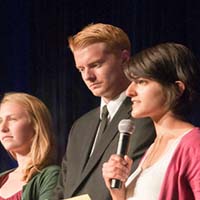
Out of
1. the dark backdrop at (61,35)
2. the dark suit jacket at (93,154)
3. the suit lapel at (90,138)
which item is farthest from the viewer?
the dark backdrop at (61,35)

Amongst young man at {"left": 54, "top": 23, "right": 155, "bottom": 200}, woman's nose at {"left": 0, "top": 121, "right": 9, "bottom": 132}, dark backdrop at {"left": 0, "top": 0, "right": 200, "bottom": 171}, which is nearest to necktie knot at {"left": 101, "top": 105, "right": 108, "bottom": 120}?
young man at {"left": 54, "top": 23, "right": 155, "bottom": 200}

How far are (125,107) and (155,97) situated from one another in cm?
40

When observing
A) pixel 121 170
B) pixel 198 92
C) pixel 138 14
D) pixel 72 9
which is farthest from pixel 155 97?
pixel 72 9

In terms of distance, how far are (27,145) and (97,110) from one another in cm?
31

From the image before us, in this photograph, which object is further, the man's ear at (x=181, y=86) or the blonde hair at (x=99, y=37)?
the blonde hair at (x=99, y=37)

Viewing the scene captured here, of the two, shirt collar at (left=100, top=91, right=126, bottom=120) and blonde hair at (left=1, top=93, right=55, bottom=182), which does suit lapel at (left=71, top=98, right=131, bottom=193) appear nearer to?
shirt collar at (left=100, top=91, right=126, bottom=120)

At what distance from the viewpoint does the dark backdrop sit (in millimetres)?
3033

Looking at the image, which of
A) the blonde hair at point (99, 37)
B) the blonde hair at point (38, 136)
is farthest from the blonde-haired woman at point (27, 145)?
the blonde hair at point (99, 37)

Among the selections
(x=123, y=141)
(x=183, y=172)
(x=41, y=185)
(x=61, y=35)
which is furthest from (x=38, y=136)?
(x=61, y=35)

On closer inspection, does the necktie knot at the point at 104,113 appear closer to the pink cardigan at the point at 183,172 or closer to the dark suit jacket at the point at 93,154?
the dark suit jacket at the point at 93,154

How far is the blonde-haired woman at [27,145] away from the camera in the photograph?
228 cm

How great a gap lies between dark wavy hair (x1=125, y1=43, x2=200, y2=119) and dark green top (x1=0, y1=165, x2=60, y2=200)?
660 millimetres

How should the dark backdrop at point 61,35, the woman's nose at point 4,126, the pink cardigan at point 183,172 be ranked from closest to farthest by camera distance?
the pink cardigan at point 183,172, the woman's nose at point 4,126, the dark backdrop at point 61,35

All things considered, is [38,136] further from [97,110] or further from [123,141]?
A: [123,141]
